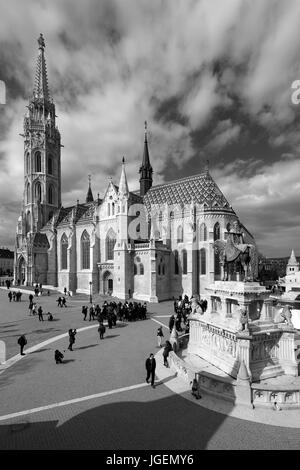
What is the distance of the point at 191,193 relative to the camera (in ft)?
128

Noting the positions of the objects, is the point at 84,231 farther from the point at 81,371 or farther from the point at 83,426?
the point at 83,426

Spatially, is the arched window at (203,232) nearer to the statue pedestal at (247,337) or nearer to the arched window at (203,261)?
the arched window at (203,261)

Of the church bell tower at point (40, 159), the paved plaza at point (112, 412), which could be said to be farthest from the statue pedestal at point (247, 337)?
the church bell tower at point (40, 159)

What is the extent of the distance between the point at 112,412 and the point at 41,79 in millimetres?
62462

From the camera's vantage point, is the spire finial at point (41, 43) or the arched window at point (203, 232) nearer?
the arched window at point (203, 232)

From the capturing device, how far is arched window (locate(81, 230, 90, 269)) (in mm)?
42500

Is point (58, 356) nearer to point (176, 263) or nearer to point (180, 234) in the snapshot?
point (176, 263)

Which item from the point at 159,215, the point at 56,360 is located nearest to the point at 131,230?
the point at 159,215

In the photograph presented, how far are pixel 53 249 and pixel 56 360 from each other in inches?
1445

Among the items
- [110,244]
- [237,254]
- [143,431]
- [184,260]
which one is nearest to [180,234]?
[184,260]

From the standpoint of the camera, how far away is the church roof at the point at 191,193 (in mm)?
35781

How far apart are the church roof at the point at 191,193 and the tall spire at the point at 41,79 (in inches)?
1248

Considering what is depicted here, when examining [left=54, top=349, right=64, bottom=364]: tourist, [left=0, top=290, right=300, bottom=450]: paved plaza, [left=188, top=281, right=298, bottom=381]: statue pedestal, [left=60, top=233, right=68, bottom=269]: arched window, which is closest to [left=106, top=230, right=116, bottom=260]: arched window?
[left=60, top=233, right=68, bottom=269]: arched window

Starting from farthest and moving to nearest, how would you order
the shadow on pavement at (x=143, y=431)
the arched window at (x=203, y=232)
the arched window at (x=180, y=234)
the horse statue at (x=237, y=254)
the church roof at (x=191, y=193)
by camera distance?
the arched window at (x=180, y=234), the church roof at (x=191, y=193), the arched window at (x=203, y=232), the horse statue at (x=237, y=254), the shadow on pavement at (x=143, y=431)
